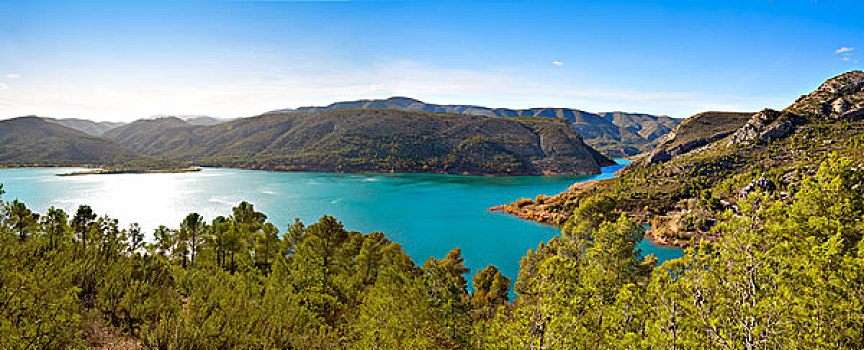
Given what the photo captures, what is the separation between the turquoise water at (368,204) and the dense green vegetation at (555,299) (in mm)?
35477

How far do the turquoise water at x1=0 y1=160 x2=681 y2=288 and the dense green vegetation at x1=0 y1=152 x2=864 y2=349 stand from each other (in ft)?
116

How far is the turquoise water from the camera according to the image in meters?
72.9

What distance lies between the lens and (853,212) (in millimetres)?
16859

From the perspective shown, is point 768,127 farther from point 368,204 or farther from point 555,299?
point 555,299

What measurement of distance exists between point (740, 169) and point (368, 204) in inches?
3832

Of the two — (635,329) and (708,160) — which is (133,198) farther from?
(708,160)

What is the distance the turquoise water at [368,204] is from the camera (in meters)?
72.9

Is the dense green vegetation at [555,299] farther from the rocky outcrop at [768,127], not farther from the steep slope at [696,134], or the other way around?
the steep slope at [696,134]

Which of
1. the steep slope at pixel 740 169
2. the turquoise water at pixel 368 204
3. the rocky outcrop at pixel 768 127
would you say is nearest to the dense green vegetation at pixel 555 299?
the turquoise water at pixel 368 204

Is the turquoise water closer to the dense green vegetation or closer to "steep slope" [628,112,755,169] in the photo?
the dense green vegetation

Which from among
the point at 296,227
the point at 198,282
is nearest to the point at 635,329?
the point at 198,282

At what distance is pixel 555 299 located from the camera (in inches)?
572

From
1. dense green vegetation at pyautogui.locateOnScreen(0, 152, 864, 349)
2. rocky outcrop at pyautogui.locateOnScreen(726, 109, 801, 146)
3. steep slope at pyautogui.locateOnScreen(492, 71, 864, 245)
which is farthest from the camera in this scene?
rocky outcrop at pyautogui.locateOnScreen(726, 109, 801, 146)

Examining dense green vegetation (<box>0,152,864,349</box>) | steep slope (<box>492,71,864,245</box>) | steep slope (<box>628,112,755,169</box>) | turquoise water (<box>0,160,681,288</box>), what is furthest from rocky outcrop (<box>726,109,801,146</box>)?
dense green vegetation (<box>0,152,864,349</box>)
